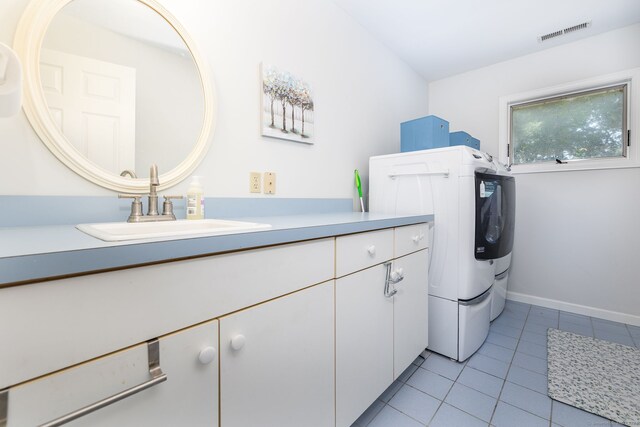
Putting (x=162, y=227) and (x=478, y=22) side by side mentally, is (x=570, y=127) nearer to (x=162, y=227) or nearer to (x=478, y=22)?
(x=478, y=22)

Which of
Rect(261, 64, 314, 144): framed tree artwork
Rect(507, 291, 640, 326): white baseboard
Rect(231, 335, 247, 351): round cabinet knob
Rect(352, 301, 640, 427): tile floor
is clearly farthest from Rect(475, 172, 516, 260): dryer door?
Rect(231, 335, 247, 351): round cabinet knob

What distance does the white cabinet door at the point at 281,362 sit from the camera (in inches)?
28.8

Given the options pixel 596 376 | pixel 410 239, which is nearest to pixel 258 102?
pixel 410 239

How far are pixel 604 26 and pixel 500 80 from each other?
0.78 m

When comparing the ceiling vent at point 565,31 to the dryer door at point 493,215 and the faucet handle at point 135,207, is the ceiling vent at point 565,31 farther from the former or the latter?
the faucet handle at point 135,207

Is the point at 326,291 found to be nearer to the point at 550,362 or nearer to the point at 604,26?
the point at 550,362

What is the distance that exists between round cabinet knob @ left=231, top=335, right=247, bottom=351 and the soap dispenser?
62 centimetres

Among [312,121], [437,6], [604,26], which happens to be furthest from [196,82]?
[604,26]

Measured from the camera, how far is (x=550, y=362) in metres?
1.76

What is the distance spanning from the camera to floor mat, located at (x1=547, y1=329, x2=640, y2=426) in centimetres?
136

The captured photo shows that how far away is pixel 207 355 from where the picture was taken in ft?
2.19

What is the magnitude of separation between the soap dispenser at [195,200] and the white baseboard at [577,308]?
3141mm

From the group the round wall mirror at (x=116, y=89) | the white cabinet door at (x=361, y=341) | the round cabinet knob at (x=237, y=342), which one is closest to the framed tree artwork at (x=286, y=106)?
the round wall mirror at (x=116, y=89)

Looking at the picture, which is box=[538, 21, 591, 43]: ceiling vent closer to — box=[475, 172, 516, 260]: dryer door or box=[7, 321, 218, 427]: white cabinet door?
box=[475, 172, 516, 260]: dryer door
